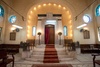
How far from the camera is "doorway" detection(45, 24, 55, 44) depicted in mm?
11750

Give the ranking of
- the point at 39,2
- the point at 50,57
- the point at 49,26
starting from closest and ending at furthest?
the point at 50,57
the point at 39,2
the point at 49,26

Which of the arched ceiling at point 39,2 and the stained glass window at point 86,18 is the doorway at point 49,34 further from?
the stained glass window at point 86,18

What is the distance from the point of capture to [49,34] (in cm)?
1185

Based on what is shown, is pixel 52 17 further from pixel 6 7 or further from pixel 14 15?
pixel 6 7

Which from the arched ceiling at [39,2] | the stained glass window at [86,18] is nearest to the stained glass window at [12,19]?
the arched ceiling at [39,2]

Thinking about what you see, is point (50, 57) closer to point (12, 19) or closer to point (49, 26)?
point (49, 26)

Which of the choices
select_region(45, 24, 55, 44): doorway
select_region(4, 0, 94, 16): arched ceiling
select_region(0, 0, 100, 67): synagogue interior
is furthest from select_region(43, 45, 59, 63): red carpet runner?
select_region(4, 0, 94, 16): arched ceiling

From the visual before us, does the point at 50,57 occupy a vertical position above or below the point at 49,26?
below

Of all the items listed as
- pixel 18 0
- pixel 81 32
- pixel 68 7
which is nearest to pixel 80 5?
pixel 68 7

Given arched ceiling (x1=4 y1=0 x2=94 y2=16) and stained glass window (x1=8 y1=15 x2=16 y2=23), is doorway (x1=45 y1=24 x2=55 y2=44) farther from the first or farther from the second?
stained glass window (x1=8 y1=15 x2=16 y2=23)

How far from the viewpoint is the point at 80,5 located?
1053cm

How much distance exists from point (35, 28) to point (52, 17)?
2542 mm

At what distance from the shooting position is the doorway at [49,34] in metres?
11.8

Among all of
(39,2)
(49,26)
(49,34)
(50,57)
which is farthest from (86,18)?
(50,57)
